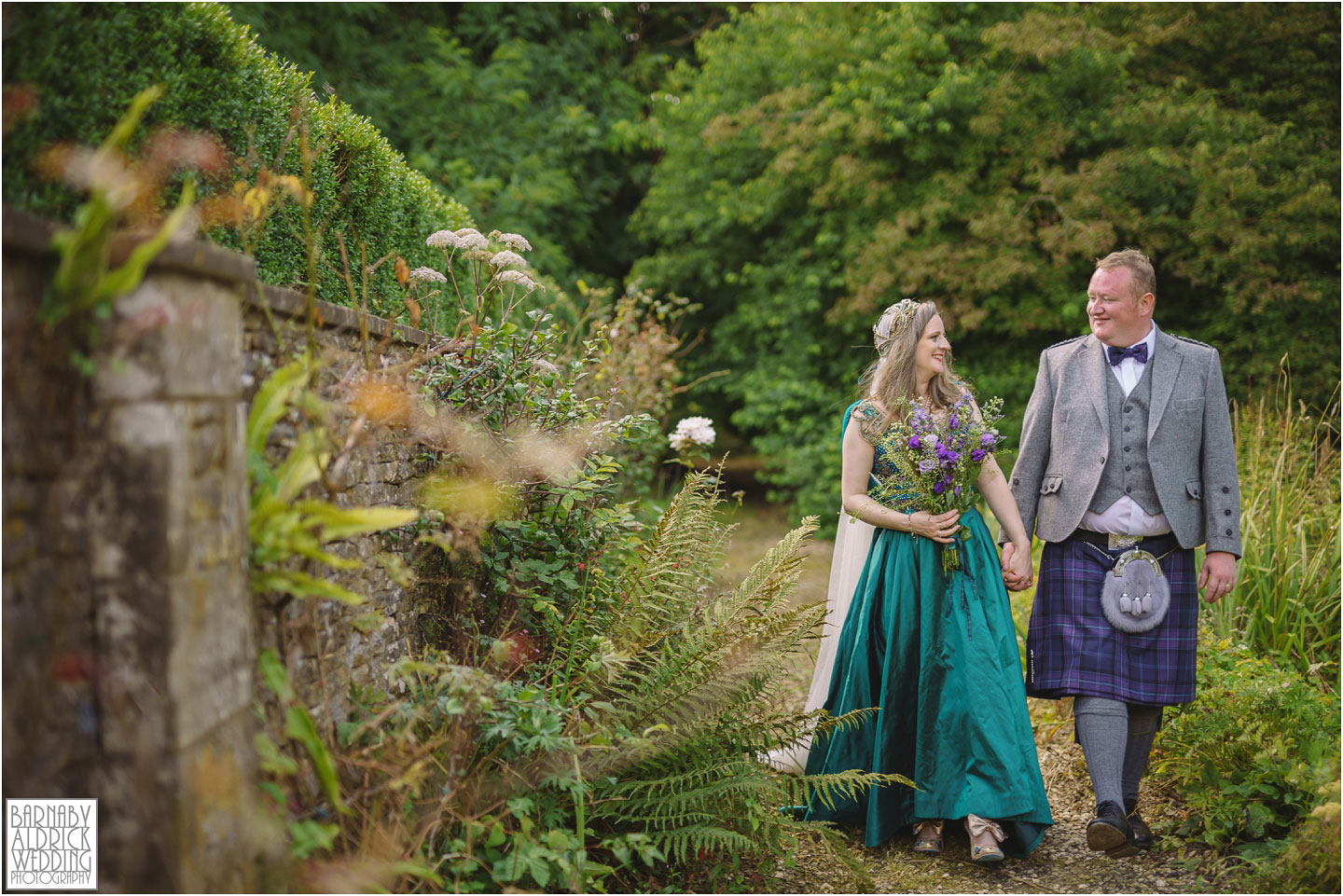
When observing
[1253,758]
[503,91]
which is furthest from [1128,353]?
[503,91]

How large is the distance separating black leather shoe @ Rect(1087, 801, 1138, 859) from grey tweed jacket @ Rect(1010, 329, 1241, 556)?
95 cm

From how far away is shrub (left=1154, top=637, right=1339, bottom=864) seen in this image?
10.0 ft

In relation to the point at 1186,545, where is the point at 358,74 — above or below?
above

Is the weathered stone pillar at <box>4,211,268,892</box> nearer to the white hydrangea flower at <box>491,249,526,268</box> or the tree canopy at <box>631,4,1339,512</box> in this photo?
the white hydrangea flower at <box>491,249,526,268</box>

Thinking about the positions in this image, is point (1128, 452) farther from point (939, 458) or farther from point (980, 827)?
point (980, 827)

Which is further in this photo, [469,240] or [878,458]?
[878,458]

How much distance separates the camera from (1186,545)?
3.18m

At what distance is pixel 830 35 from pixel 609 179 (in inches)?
137

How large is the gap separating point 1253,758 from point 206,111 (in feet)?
13.2

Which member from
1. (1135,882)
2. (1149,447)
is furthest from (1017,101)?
(1135,882)

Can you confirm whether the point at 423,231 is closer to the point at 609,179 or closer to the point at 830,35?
the point at 830,35

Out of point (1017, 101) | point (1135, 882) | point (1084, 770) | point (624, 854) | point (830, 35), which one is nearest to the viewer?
point (624, 854)

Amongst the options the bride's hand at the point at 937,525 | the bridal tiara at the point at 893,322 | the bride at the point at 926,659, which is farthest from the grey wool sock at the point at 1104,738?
the bridal tiara at the point at 893,322

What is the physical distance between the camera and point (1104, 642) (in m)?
3.26
